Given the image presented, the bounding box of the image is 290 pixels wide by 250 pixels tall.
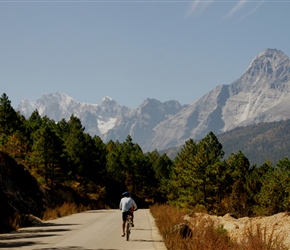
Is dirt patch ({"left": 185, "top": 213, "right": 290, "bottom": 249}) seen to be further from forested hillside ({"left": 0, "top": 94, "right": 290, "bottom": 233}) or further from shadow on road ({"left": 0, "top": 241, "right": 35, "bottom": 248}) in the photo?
forested hillside ({"left": 0, "top": 94, "right": 290, "bottom": 233})

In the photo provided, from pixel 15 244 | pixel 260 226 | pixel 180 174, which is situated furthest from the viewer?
pixel 180 174

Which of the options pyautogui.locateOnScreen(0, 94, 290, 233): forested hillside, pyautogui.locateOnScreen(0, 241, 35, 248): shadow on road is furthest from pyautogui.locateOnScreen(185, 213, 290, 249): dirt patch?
pyautogui.locateOnScreen(0, 94, 290, 233): forested hillside

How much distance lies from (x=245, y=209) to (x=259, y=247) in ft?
187

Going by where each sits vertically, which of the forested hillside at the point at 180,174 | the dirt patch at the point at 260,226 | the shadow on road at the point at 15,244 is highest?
the forested hillside at the point at 180,174

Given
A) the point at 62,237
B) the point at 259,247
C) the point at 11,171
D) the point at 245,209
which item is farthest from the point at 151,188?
the point at 259,247

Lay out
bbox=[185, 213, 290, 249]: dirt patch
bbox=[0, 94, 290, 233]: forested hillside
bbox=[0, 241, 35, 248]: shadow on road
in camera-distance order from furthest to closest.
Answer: bbox=[0, 94, 290, 233]: forested hillside, bbox=[185, 213, 290, 249]: dirt patch, bbox=[0, 241, 35, 248]: shadow on road

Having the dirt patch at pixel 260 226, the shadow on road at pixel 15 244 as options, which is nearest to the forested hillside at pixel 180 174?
the dirt patch at pixel 260 226

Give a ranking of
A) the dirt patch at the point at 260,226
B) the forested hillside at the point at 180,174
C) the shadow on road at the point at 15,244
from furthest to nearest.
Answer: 1. the forested hillside at the point at 180,174
2. the dirt patch at the point at 260,226
3. the shadow on road at the point at 15,244

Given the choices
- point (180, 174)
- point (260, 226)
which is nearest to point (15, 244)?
point (260, 226)

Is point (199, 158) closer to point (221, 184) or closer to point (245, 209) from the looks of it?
point (221, 184)

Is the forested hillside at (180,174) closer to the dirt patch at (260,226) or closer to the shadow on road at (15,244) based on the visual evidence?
the dirt patch at (260,226)

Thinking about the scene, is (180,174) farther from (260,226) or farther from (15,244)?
(260,226)

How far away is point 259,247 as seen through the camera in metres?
8.95

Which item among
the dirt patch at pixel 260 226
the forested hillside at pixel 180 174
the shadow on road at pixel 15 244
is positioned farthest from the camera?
the forested hillside at pixel 180 174
